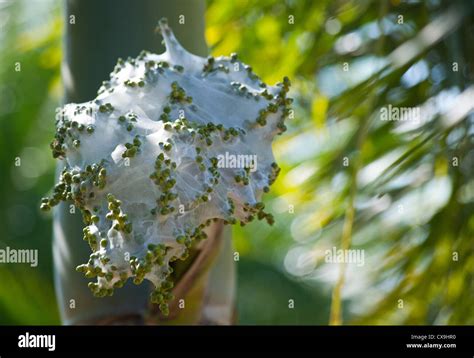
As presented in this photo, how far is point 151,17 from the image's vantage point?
3.73 feet

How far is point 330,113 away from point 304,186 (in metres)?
0.22

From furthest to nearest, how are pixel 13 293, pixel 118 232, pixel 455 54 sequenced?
1. pixel 13 293
2. pixel 455 54
3. pixel 118 232

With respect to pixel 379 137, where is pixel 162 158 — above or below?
below

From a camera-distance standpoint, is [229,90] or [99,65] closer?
[229,90]

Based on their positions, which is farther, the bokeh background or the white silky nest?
the bokeh background

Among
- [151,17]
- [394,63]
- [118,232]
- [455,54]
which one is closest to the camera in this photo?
[118,232]

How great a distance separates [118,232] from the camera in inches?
33.3

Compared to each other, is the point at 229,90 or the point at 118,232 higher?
the point at 229,90

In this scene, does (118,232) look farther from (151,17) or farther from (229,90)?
(151,17)

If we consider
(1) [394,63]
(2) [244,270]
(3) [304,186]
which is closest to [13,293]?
(2) [244,270]

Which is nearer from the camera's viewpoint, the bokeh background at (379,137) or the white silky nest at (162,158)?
the white silky nest at (162,158)

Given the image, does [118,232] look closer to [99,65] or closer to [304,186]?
[99,65]

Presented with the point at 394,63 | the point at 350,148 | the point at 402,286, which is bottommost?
the point at 402,286

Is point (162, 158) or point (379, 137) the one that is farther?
point (379, 137)
